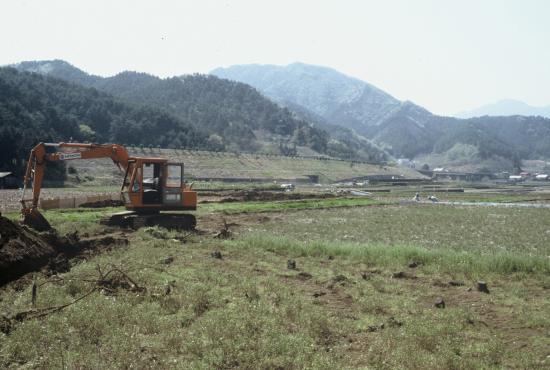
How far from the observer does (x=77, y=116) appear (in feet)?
464

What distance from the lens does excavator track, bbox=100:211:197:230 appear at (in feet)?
75.8

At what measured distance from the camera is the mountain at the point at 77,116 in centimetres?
10206

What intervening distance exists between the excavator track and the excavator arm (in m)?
2.45

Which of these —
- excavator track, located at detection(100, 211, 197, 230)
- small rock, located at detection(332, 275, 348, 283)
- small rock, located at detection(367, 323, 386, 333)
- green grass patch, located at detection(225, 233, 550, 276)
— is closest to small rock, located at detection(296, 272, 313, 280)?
small rock, located at detection(332, 275, 348, 283)

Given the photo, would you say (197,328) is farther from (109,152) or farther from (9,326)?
(109,152)

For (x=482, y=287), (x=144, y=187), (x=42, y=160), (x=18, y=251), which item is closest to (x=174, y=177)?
(x=144, y=187)

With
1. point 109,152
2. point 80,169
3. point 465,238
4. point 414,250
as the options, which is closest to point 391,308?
point 414,250

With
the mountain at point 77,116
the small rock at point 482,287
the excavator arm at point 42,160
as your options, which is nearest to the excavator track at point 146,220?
the excavator arm at point 42,160

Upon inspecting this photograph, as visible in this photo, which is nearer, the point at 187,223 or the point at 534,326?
the point at 534,326

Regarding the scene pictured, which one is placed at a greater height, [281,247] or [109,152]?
[109,152]

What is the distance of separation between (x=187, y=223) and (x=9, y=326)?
51.0ft

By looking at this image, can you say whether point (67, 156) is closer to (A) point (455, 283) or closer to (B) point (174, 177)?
(B) point (174, 177)

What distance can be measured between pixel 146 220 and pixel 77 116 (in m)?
131

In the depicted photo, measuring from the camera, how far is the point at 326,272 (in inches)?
591
